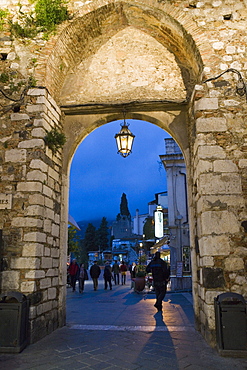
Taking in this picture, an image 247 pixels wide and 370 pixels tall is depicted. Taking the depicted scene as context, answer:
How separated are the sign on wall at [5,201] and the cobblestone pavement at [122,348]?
2.11m

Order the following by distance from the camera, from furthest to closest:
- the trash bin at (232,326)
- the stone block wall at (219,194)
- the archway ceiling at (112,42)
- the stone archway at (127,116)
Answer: the archway ceiling at (112,42) < the stone archway at (127,116) < the stone block wall at (219,194) < the trash bin at (232,326)

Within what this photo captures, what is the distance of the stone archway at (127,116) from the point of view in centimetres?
459

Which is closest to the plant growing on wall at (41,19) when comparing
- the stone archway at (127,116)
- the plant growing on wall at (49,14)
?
the plant growing on wall at (49,14)

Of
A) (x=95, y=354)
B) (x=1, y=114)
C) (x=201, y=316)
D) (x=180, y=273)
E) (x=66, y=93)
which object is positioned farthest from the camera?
(x=180, y=273)

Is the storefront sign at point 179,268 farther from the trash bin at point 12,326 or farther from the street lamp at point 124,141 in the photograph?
the trash bin at point 12,326

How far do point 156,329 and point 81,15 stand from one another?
5.86 meters

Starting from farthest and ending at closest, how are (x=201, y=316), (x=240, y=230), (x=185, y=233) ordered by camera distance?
(x=185, y=233) → (x=201, y=316) → (x=240, y=230)

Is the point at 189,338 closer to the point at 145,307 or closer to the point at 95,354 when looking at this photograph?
the point at 95,354

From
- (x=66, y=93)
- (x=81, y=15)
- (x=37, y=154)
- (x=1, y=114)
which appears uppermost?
(x=81, y=15)

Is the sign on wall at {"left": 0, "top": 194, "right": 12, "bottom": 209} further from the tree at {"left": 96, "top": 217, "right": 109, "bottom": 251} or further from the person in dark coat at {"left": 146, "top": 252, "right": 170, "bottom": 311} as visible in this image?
the tree at {"left": 96, "top": 217, "right": 109, "bottom": 251}

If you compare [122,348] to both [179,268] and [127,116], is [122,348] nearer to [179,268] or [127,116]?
[127,116]

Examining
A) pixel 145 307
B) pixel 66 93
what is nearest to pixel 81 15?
pixel 66 93

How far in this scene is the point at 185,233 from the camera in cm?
1397

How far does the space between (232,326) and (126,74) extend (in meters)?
4.79
